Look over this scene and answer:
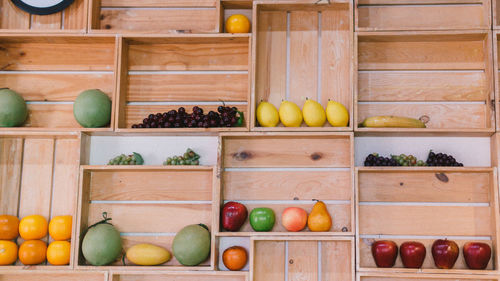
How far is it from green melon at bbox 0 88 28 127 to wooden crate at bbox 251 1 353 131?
1201 millimetres

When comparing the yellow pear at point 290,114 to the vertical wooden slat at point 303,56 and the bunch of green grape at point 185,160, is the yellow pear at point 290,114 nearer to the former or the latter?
the vertical wooden slat at point 303,56

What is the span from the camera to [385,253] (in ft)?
7.20

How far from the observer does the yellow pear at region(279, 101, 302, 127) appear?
2287 mm

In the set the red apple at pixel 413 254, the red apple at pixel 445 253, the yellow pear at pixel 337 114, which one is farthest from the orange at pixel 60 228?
the red apple at pixel 445 253

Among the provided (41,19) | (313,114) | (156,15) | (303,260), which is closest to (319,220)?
(303,260)

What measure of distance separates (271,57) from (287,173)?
61cm

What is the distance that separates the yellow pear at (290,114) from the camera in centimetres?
229

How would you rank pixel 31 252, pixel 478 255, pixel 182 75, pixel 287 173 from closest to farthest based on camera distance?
pixel 478 255
pixel 31 252
pixel 287 173
pixel 182 75

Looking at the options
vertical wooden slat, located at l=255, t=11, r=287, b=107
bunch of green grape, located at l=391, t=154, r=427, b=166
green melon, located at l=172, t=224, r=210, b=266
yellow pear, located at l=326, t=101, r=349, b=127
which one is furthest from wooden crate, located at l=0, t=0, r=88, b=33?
bunch of green grape, located at l=391, t=154, r=427, b=166

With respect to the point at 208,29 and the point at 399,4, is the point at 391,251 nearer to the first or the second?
the point at 399,4

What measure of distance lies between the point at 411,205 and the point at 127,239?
4.71ft

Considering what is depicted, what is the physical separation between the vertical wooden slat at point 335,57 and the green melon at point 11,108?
60.8 inches

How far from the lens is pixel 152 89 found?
2486 mm

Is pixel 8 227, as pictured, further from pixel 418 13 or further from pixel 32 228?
pixel 418 13
